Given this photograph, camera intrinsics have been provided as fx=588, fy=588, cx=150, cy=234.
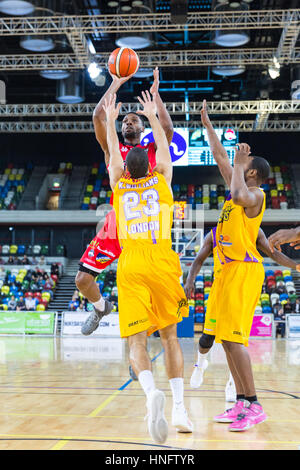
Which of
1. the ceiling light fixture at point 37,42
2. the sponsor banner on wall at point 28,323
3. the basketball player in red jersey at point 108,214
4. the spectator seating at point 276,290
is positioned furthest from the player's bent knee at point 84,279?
the spectator seating at point 276,290

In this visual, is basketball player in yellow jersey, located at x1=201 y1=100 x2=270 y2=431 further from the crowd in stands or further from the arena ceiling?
the crowd in stands

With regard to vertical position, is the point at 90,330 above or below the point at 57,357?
above

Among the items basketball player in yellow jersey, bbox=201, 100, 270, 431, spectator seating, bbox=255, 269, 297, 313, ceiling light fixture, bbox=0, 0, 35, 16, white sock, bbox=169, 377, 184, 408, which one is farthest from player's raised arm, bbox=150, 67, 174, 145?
spectator seating, bbox=255, 269, 297, 313

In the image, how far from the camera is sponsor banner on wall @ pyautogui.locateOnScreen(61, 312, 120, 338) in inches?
695

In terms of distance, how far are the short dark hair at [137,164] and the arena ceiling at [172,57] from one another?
37.6 ft

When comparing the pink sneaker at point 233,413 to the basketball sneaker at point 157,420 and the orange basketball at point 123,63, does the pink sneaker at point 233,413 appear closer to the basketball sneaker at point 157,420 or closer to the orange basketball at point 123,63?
the basketball sneaker at point 157,420

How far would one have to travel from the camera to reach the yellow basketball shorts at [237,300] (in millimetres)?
4812

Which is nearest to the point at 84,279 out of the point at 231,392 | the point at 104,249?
the point at 104,249

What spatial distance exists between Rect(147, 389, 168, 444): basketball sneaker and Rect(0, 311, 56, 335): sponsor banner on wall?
15.4 metres

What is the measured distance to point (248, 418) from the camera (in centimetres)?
460

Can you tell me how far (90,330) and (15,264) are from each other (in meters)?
21.5

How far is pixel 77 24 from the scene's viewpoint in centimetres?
1677
